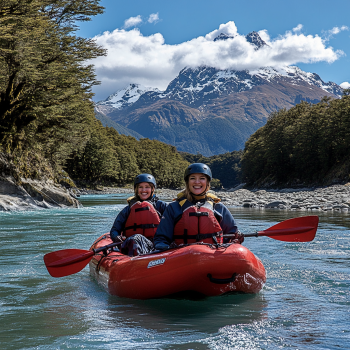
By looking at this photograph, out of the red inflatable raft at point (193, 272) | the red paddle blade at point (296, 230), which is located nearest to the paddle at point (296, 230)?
the red paddle blade at point (296, 230)

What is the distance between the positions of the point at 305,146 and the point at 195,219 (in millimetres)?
42329

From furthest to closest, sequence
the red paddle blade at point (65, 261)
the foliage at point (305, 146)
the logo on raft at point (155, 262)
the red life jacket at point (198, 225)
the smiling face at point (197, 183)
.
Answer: the foliage at point (305, 146) → the red paddle blade at point (65, 261) → the smiling face at point (197, 183) → the red life jacket at point (198, 225) → the logo on raft at point (155, 262)

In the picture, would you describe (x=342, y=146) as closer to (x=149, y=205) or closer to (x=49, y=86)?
(x=49, y=86)

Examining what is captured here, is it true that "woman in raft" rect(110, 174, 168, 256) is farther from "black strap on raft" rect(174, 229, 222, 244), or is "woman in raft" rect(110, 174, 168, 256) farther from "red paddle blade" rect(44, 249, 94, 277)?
"black strap on raft" rect(174, 229, 222, 244)

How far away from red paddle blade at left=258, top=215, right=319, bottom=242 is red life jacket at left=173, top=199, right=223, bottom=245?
0.95 m

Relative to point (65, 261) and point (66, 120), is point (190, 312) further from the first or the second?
point (66, 120)

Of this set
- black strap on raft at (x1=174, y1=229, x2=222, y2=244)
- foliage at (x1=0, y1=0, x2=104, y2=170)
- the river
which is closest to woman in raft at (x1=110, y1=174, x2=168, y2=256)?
the river

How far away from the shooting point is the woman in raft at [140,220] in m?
5.56

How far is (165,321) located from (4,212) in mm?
13997

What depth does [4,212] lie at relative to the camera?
52.0 feet

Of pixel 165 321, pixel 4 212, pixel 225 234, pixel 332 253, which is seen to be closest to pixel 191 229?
pixel 225 234

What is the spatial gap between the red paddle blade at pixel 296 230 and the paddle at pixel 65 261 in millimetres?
2425

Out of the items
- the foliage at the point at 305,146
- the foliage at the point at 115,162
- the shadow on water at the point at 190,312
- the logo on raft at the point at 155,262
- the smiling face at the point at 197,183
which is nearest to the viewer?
the shadow on water at the point at 190,312

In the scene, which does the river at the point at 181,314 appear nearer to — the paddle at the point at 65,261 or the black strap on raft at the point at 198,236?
the paddle at the point at 65,261
